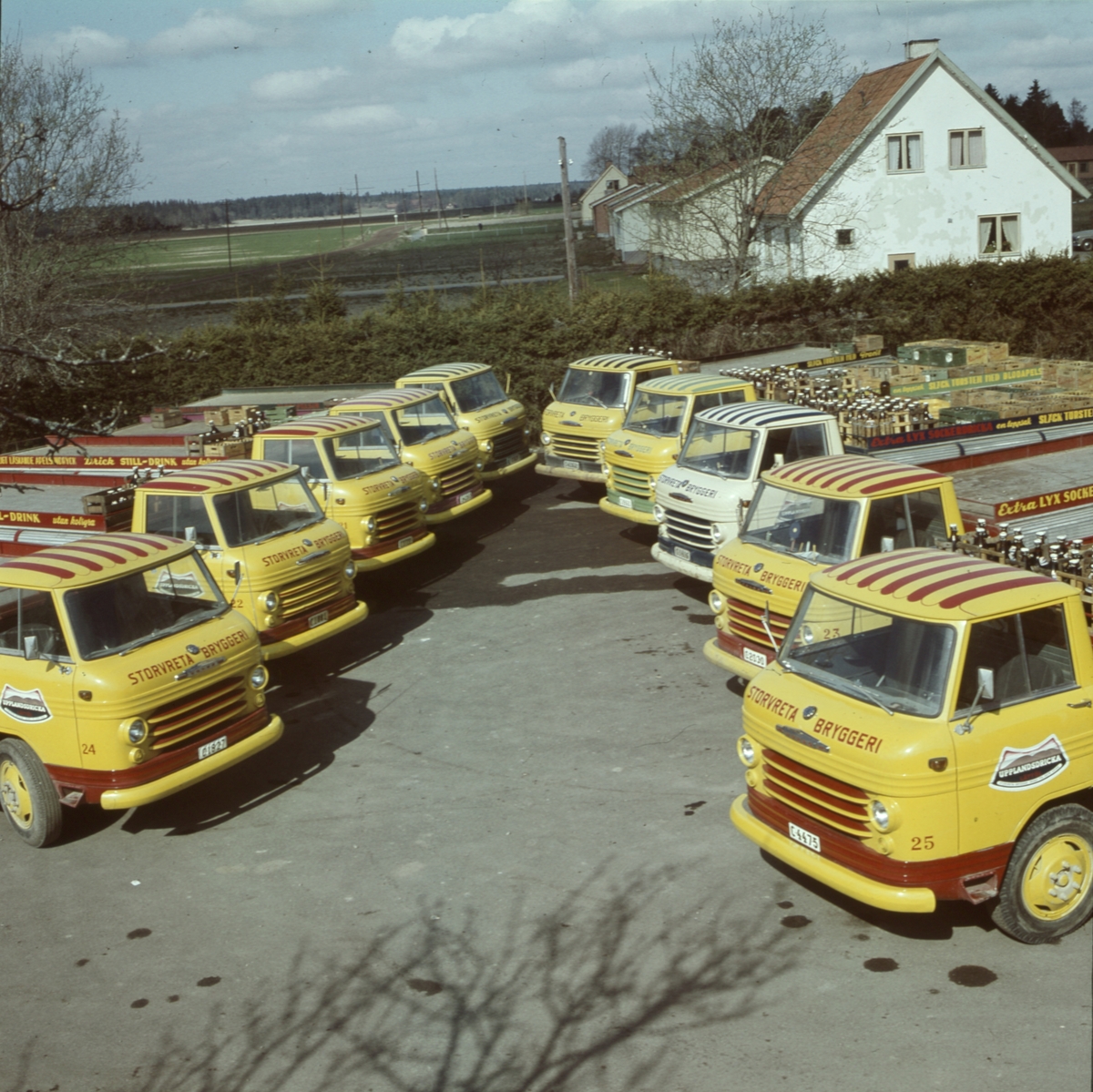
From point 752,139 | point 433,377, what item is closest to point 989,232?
point 752,139

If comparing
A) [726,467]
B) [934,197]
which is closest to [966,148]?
[934,197]

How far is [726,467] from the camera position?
12.3 meters

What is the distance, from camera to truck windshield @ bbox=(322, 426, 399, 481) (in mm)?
13805

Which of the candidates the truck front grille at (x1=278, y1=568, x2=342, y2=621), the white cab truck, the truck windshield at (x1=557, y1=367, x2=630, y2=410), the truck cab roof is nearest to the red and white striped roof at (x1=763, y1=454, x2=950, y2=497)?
the truck cab roof

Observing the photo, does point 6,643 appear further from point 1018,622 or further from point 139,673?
point 1018,622

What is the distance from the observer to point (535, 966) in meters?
6.29

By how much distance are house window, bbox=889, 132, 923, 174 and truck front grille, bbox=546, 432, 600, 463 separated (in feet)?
86.2

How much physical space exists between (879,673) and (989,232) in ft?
125

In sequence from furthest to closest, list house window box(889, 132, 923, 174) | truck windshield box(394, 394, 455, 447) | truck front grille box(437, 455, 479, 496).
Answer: house window box(889, 132, 923, 174), truck windshield box(394, 394, 455, 447), truck front grille box(437, 455, 479, 496)

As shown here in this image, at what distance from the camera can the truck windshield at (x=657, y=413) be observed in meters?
14.9

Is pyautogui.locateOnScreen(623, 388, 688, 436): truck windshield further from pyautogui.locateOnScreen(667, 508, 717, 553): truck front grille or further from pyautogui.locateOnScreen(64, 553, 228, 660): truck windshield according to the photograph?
pyautogui.locateOnScreen(64, 553, 228, 660): truck windshield

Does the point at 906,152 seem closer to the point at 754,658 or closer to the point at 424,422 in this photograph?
the point at 424,422

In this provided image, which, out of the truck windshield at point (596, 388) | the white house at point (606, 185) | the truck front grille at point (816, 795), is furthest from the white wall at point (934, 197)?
the white house at point (606, 185)

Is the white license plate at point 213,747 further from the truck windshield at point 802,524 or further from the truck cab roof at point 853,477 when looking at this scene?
the truck cab roof at point 853,477
